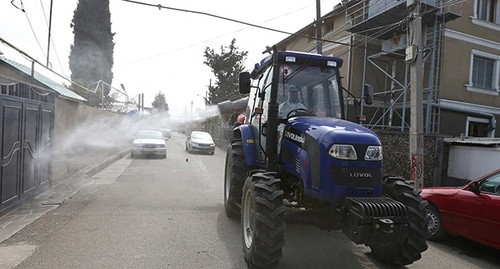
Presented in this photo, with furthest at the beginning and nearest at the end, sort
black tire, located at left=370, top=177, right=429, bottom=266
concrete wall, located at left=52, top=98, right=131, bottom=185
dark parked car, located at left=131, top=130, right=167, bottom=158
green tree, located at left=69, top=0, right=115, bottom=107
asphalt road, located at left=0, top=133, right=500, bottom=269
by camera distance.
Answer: green tree, located at left=69, top=0, right=115, bottom=107, dark parked car, located at left=131, top=130, right=167, bottom=158, concrete wall, located at left=52, top=98, right=131, bottom=185, asphalt road, located at left=0, top=133, right=500, bottom=269, black tire, located at left=370, top=177, right=429, bottom=266

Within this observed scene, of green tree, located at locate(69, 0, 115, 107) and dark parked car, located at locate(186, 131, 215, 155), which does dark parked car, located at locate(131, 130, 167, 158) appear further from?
green tree, located at locate(69, 0, 115, 107)

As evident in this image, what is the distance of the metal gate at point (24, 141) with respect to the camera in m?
5.80

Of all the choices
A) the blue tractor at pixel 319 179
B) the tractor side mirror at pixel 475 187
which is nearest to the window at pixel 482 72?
the tractor side mirror at pixel 475 187

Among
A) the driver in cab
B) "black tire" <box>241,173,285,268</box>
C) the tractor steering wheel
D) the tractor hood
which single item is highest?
the driver in cab

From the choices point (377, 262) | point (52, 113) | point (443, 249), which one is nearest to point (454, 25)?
point (443, 249)

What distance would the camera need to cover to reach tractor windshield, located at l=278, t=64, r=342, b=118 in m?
4.94

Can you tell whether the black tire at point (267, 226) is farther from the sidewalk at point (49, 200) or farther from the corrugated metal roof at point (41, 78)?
the corrugated metal roof at point (41, 78)

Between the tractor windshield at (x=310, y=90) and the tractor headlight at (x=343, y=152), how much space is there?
4.16 ft

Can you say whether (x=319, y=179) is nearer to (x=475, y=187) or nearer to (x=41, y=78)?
(x=475, y=187)

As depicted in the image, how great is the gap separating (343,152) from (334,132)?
0.82 ft

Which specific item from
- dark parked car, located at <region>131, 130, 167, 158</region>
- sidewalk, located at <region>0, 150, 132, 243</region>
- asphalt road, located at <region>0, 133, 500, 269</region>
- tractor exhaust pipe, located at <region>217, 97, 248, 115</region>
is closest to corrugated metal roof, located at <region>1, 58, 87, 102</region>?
sidewalk, located at <region>0, 150, 132, 243</region>

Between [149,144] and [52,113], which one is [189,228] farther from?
[149,144]

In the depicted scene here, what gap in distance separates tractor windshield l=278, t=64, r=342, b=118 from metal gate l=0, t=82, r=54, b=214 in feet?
15.2

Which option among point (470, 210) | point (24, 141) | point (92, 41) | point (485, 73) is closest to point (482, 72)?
point (485, 73)
